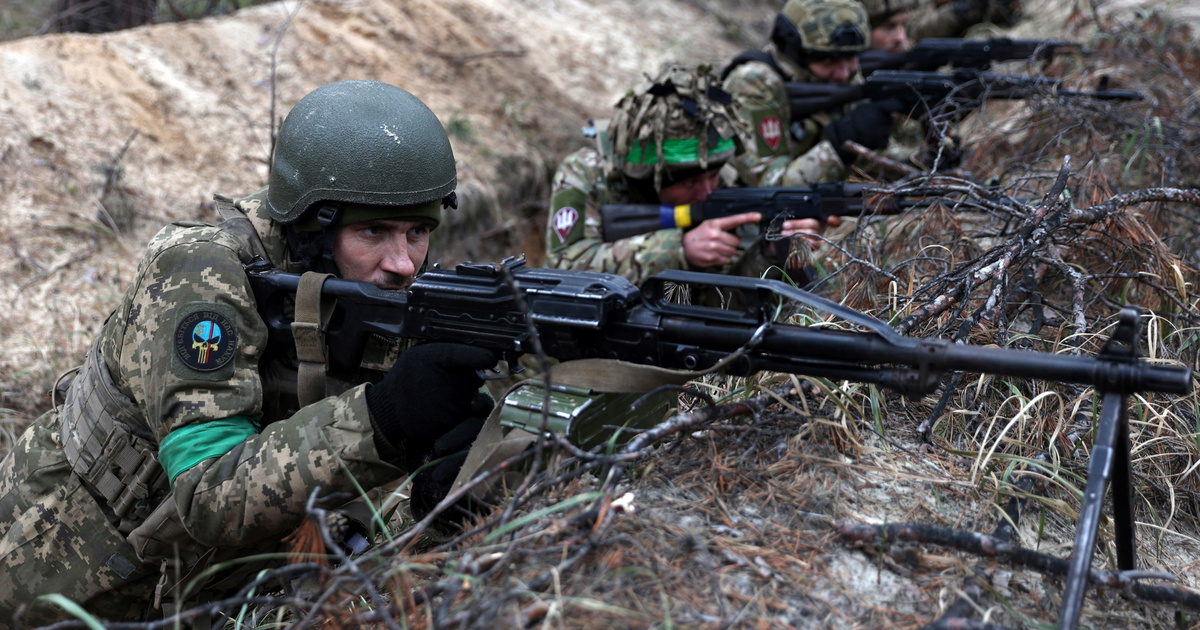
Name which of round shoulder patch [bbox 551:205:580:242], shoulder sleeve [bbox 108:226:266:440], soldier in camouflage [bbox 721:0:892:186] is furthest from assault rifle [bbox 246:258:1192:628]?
soldier in camouflage [bbox 721:0:892:186]

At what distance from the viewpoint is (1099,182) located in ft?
10.5

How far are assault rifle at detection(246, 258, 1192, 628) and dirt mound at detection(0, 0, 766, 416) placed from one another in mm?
2580

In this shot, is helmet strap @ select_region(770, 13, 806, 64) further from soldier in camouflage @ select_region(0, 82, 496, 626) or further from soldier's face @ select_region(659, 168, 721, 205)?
soldier in camouflage @ select_region(0, 82, 496, 626)

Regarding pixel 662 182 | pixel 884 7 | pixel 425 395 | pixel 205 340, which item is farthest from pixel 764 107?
pixel 205 340

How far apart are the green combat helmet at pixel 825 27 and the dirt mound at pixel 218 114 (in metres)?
2.05

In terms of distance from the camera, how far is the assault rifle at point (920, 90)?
501 cm

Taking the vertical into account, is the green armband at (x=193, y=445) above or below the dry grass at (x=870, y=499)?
above

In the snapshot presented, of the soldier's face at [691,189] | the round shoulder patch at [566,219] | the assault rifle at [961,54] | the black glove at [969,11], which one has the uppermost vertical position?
the black glove at [969,11]

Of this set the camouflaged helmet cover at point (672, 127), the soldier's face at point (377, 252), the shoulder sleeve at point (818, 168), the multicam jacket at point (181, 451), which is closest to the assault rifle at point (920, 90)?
the shoulder sleeve at point (818, 168)

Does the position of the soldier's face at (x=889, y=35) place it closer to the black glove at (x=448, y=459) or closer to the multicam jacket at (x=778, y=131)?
the multicam jacket at (x=778, y=131)

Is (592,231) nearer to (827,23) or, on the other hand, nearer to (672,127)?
(672,127)

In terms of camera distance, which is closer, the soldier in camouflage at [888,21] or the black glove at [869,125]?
the black glove at [869,125]

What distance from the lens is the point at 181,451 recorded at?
2199 mm

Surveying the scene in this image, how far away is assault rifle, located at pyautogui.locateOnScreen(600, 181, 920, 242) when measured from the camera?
4387 mm
